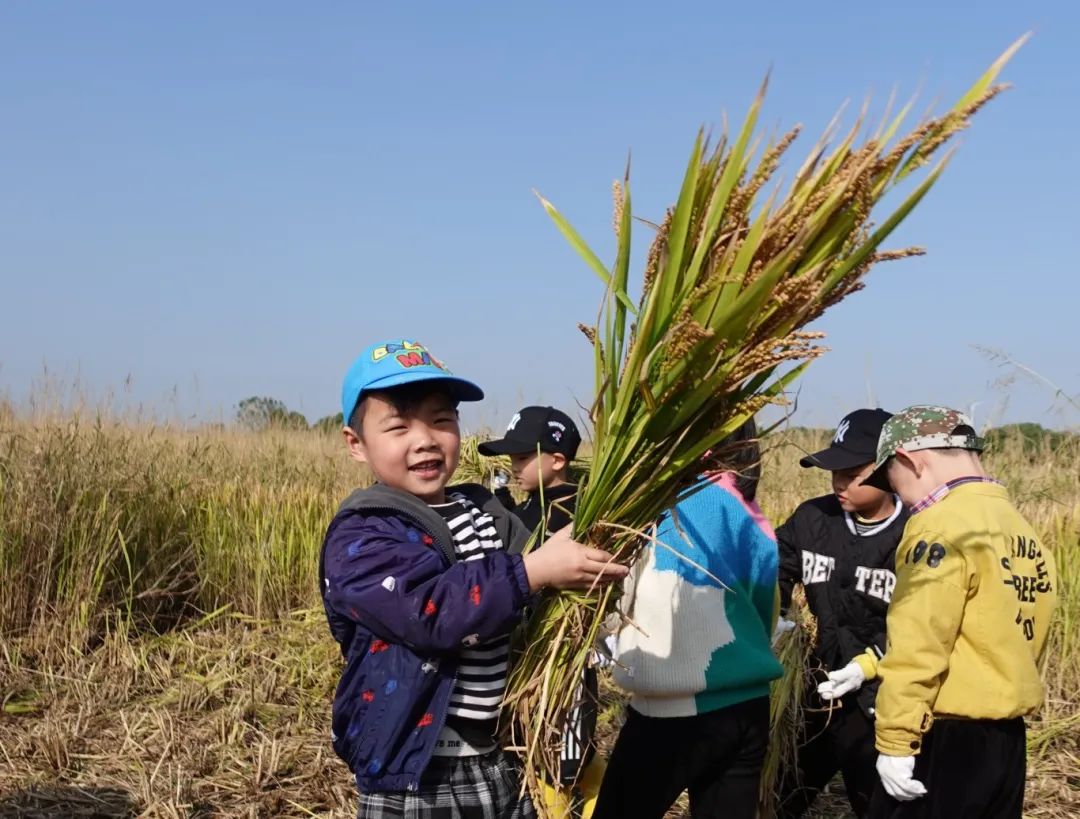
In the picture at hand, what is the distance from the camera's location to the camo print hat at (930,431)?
102 inches

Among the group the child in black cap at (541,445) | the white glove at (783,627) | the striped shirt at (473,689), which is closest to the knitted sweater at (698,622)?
the striped shirt at (473,689)

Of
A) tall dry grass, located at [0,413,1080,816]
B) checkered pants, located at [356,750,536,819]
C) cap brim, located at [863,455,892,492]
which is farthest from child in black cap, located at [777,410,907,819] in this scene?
checkered pants, located at [356,750,536,819]

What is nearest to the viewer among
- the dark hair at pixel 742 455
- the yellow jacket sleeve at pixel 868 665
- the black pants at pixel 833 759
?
the dark hair at pixel 742 455

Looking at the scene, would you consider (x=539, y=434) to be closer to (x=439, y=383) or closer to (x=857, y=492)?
(x=857, y=492)

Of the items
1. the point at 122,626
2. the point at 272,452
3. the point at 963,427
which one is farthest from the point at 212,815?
the point at 272,452

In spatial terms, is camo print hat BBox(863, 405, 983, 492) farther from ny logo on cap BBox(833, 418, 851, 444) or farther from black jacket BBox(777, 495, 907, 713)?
ny logo on cap BBox(833, 418, 851, 444)

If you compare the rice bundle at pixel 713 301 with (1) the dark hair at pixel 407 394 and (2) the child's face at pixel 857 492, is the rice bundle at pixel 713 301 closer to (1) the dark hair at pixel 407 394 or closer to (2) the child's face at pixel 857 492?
(1) the dark hair at pixel 407 394

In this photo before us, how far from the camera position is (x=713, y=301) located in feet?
5.32

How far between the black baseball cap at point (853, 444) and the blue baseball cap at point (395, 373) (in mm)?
1811

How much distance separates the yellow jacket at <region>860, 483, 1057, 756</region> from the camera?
7.93 ft

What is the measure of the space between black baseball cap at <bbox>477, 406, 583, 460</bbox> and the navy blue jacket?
1.96m

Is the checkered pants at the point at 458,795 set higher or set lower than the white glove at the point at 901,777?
higher

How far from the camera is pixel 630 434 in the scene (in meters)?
1.82

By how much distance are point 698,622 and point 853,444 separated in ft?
4.24
